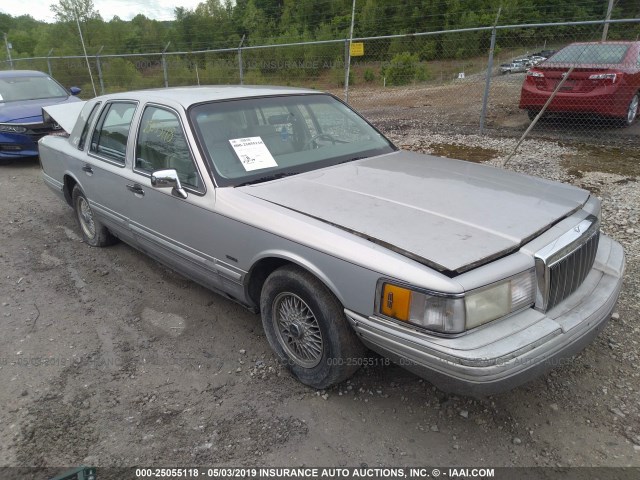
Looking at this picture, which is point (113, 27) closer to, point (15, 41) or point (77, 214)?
point (15, 41)

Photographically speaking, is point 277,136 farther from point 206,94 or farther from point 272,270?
point 272,270

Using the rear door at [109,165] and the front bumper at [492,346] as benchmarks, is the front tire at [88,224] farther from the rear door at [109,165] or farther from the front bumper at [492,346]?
the front bumper at [492,346]

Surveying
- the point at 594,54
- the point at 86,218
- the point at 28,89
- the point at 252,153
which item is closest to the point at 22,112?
the point at 28,89

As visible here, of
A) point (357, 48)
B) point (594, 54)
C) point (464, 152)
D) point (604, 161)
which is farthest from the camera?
point (357, 48)

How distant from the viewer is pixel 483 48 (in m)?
20.0

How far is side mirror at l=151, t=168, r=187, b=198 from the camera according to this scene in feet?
9.64

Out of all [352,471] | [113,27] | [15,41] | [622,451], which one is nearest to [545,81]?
[622,451]

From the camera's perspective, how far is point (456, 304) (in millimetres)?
1957

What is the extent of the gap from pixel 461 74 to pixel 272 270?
61.4 ft

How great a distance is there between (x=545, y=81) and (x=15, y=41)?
69.7 meters

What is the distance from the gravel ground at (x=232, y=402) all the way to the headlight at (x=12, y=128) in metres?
5.27

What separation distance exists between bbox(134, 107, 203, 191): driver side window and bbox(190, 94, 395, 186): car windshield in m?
0.16

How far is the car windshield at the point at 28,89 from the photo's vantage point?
28.9ft

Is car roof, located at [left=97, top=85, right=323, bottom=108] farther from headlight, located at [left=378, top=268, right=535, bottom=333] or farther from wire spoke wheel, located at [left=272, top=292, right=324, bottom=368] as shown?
headlight, located at [left=378, top=268, right=535, bottom=333]
